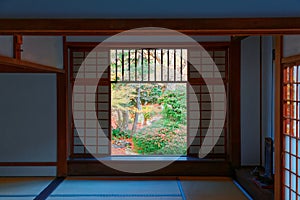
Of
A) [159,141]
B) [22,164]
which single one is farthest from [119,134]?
[22,164]

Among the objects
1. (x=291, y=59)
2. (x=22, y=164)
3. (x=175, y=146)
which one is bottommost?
(x=22, y=164)

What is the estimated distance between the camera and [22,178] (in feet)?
24.3

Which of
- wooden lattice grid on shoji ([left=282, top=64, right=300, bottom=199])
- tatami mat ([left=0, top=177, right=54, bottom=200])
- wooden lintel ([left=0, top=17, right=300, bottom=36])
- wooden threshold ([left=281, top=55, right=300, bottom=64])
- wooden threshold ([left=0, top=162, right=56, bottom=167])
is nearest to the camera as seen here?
wooden lintel ([left=0, top=17, right=300, bottom=36])

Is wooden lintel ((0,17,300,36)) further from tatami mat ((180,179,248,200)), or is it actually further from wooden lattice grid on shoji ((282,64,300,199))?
tatami mat ((180,179,248,200))

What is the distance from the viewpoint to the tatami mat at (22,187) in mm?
6086

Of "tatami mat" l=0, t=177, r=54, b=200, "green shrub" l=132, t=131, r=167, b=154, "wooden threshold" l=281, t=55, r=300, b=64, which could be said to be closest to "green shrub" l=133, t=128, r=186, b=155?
"green shrub" l=132, t=131, r=167, b=154

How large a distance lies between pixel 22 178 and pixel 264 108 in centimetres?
445

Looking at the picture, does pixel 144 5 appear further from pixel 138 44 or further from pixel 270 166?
pixel 138 44

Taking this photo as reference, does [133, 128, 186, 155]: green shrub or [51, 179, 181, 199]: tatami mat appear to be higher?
[133, 128, 186, 155]: green shrub

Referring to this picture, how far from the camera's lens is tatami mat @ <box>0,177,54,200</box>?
20.0 ft

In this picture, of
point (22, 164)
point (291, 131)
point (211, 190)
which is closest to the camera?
point (291, 131)

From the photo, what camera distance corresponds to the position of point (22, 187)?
21.9 feet

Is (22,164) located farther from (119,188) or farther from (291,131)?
(291,131)

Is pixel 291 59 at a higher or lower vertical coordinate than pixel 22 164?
higher
